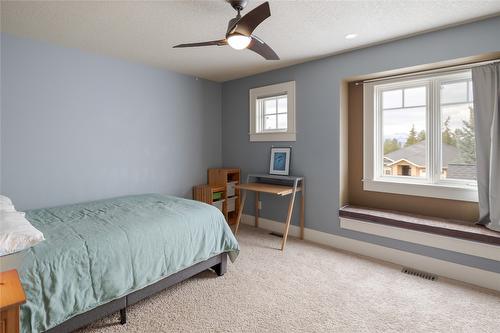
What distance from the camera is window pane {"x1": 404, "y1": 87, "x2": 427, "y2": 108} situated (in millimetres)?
2953

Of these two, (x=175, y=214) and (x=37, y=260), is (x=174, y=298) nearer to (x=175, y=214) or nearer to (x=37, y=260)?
(x=175, y=214)

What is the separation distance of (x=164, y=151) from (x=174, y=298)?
2.16 metres

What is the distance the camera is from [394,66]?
9.21 ft

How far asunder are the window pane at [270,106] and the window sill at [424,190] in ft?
5.43

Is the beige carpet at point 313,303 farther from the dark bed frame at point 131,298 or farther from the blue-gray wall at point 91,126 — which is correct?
the blue-gray wall at point 91,126

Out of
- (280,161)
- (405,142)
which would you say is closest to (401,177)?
(405,142)

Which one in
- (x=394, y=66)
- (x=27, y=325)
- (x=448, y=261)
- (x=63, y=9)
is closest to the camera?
(x=27, y=325)

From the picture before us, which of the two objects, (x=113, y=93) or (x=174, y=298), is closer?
(x=174, y=298)

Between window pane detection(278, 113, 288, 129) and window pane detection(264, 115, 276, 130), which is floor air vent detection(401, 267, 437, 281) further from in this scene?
window pane detection(264, 115, 276, 130)

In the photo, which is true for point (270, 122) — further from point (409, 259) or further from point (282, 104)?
point (409, 259)

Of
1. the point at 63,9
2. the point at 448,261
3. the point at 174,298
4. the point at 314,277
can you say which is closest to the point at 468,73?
the point at 448,261

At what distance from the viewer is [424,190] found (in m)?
2.91

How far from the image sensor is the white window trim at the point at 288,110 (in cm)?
365

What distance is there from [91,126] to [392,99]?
3.55 meters
